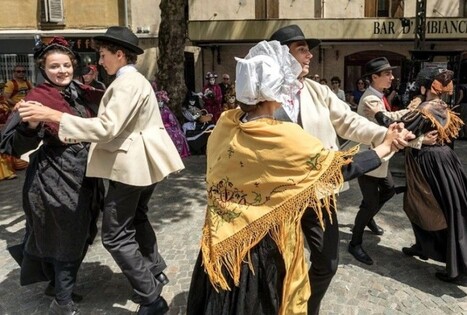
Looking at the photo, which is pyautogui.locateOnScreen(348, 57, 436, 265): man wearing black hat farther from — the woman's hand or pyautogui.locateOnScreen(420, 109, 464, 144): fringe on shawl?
the woman's hand

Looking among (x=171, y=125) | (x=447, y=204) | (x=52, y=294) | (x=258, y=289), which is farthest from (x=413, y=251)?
(x=171, y=125)

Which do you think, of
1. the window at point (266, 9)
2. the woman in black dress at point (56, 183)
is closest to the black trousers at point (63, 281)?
the woman in black dress at point (56, 183)

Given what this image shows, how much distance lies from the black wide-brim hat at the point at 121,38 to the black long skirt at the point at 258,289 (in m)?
1.54

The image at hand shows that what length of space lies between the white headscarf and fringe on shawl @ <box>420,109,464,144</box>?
5.59 feet

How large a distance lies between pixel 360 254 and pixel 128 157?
7.37 feet

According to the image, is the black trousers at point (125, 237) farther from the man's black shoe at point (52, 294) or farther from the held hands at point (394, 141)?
the held hands at point (394, 141)

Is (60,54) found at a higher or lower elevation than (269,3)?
lower

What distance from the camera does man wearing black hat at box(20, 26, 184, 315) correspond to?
9.16ft

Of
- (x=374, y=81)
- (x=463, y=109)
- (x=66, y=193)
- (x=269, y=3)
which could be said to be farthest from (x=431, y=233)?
(x=269, y=3)

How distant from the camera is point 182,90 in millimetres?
9438

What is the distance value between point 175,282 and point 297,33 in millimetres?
2100

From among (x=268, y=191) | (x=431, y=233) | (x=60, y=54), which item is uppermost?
(x=60, y=54)

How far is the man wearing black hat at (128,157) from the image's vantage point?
2791 millimetres

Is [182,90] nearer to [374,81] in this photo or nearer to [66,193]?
[374,81]
